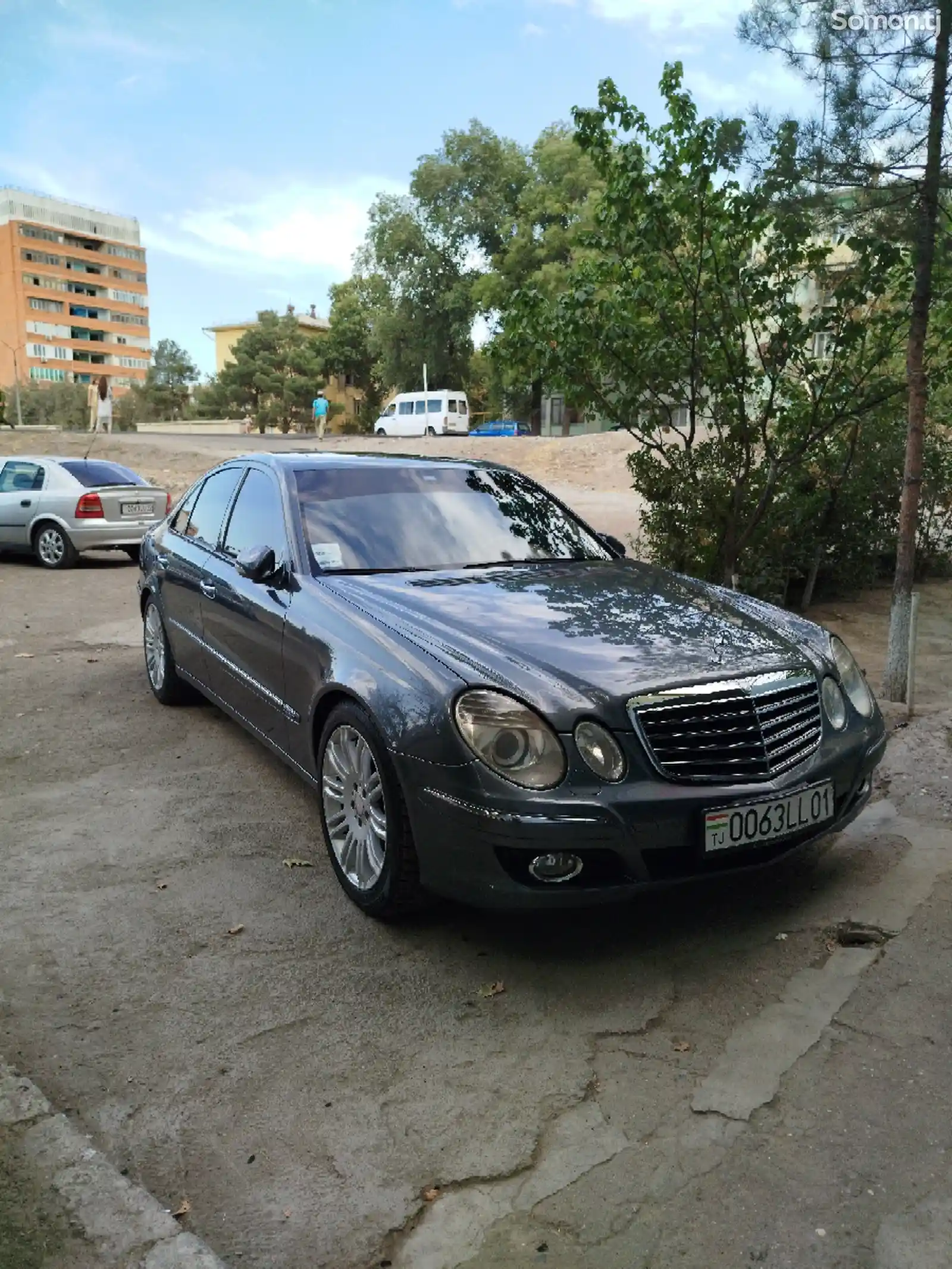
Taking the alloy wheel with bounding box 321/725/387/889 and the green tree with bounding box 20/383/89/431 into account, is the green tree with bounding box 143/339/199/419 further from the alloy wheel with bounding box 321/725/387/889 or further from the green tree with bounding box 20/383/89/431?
the alloy wheel with bounding box 321/725/387/889

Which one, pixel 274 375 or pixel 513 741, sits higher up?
pixel 274 375

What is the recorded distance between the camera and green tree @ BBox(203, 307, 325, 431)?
203ft

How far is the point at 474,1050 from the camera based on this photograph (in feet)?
9.64

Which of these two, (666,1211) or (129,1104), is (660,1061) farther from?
(129,1104)

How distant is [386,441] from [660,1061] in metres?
32.2

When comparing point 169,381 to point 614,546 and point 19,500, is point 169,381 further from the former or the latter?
point 614,546

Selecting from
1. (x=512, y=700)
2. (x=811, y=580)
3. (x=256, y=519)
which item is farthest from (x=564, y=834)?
(x=811, y=580)

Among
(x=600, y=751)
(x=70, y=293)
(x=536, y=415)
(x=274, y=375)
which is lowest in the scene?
(x=600, y=751)

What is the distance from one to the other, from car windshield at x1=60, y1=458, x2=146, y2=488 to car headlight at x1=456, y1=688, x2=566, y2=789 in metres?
11.0

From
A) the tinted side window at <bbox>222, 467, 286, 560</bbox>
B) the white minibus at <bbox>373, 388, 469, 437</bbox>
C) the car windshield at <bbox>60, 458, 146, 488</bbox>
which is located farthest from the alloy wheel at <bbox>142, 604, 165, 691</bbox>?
the white minibus at <bbox>373, 388, 469, 437</bbox>

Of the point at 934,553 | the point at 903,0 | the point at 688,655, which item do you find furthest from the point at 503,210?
the point at 688,655

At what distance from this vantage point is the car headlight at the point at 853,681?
3885 millimetres

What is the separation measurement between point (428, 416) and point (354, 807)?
39.8 meters

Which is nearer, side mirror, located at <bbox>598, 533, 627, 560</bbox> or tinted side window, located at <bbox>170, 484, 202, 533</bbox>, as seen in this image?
side mirror, located at <bbox>598, 533, 627, 560</bbox>
